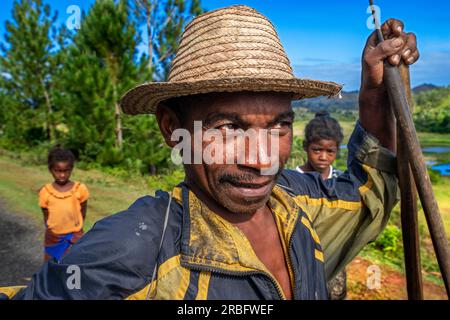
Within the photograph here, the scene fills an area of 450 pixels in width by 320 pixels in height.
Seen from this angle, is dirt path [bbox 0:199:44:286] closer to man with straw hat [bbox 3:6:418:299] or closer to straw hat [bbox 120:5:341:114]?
man with straw hat [bbox 3:6:418:299]

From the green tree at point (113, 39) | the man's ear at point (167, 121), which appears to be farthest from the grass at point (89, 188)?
the man's ear at point (167, 121)

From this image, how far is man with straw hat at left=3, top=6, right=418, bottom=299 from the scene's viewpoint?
1170 mm

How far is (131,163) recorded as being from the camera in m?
11.5

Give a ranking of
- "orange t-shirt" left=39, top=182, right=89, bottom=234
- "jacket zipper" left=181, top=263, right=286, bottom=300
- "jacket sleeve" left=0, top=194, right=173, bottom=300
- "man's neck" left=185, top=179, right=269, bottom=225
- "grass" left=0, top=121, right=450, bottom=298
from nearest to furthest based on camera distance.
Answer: "jacket sleeve" left=0, top=194, right=173, bottom=300 → "jacket zipper" left=181, top=263, right=286, bottom=300 → "man's neck" left=185, top=179, right=269, bottom=225 → "orange t-shirt" left=39, top=182, right=89, bottom=234 → "grass" left=0, top=121, right=450, bottom=298

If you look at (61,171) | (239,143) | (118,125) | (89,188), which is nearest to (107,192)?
(89,188)

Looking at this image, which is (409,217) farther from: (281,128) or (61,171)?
(61,171)

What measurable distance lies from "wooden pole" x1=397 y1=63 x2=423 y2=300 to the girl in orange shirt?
10.8 feet

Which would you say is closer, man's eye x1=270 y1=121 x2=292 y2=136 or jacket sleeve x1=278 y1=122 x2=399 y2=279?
man's eye x1=270 y1=121 x2=292 y2=136

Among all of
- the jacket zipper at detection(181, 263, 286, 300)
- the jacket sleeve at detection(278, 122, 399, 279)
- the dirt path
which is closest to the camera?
the jacket zipper at detection(181, 263, 286, 300)

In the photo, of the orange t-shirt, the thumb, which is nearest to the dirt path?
the orange t-shirt

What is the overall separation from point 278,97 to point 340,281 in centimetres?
270

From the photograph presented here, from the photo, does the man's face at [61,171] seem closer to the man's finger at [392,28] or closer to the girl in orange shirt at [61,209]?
the girl in orange shirt at [61,209]

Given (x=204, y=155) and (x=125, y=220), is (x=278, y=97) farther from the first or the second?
(x=125, y=220)

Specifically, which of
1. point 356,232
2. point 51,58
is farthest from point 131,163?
point 356,232
